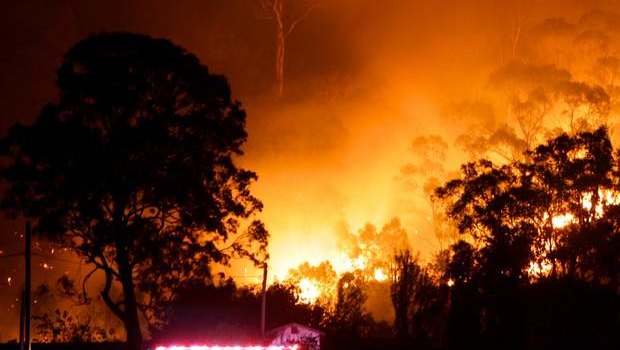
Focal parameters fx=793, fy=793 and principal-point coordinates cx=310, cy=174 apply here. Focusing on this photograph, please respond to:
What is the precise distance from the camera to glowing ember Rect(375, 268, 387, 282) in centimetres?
5592

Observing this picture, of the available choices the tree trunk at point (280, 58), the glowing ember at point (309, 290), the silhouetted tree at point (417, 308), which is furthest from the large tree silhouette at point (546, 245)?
the tree trunk at point (280, 58)

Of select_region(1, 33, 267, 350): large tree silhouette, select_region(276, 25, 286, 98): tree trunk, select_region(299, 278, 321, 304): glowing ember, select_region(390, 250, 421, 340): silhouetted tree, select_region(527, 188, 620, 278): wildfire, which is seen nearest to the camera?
select_region(1, 33, 267, 350): large tree silhouette

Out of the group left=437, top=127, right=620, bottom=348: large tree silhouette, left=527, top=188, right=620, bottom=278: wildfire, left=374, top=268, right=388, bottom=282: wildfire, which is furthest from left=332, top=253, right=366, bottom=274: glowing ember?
left=527, top=188, right=620, bottom=278: wildfire

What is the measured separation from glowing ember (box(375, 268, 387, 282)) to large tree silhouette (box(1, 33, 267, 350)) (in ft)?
93.7

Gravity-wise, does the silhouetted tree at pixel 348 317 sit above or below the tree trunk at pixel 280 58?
below

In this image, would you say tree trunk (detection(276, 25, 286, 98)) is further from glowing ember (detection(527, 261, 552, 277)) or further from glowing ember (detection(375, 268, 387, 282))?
glowing ember (detection(527, 261, 552, 277))

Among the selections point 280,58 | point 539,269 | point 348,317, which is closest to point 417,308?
point 348,317

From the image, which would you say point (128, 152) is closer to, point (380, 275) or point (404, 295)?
point (404, 295)

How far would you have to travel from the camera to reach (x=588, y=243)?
98.6 feet

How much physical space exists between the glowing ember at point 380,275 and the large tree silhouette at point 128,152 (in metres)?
28.6

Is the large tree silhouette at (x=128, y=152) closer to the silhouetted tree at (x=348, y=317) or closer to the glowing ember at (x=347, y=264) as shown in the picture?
the silhouetted tree at (x=348, y=317)

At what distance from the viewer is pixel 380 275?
57.1 meters

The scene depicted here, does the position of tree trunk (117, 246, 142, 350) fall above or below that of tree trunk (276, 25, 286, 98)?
below

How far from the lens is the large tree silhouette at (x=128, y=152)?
26.7 meters
